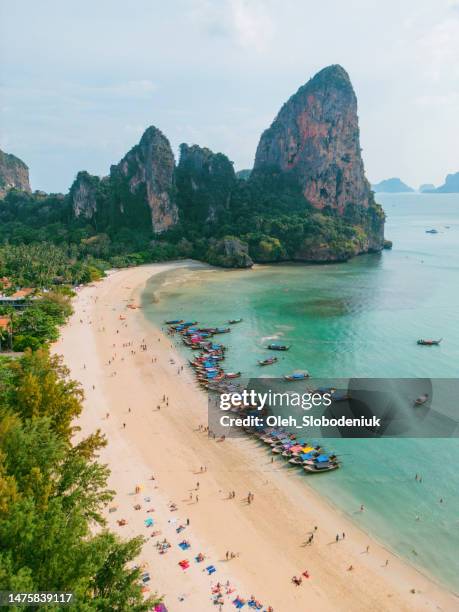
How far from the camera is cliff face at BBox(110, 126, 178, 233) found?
408 feet

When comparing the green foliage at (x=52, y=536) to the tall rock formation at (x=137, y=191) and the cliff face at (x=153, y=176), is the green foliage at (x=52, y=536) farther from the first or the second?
the tall rock formation at (x=137, y=191)

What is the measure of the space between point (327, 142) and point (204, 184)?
3828cm

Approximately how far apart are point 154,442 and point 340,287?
195 ft

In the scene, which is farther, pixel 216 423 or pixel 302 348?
pixel 302 348

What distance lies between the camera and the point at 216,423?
121 feet

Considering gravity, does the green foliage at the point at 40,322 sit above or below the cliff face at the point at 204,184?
below

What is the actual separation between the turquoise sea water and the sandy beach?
1.90 meters

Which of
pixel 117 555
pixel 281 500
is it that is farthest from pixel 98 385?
pixel 117 555

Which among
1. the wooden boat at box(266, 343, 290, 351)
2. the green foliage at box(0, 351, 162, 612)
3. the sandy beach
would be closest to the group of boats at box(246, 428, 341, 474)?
the sandy beach

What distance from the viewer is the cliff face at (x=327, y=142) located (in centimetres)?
13450

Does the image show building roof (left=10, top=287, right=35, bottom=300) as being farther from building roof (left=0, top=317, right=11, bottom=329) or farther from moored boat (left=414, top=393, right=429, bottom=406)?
moored boat (left=414, top=393, right=429, bottom=406)

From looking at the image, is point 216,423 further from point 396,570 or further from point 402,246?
point 402,246

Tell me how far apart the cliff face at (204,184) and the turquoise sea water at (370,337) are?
3206 cm

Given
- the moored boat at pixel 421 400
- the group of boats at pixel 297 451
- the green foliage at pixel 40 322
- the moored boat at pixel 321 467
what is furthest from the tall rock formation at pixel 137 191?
the moored boat at pixel 321 467
